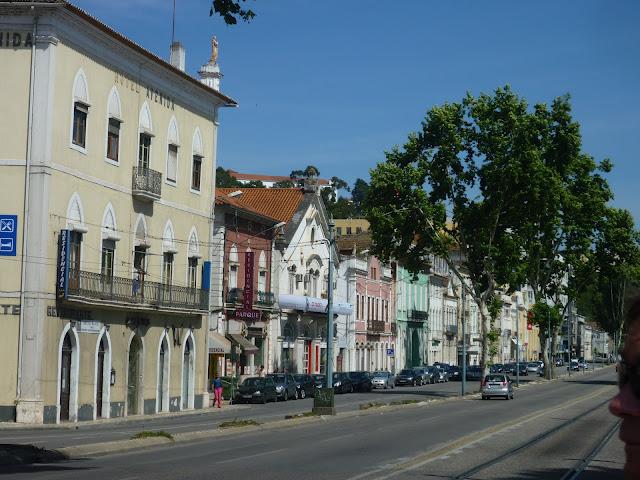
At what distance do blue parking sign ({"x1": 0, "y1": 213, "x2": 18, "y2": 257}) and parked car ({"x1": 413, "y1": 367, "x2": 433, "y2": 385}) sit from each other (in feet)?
166

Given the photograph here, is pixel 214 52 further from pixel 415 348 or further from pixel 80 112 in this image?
pixel 415 348

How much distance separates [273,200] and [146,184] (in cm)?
3419

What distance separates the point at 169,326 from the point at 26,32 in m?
15.0

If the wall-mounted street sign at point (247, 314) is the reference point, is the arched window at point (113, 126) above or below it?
above

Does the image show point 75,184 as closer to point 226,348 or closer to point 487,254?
point 226,348

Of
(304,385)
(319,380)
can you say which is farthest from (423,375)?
(304,385)

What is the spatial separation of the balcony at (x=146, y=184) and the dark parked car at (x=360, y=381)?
30.2 meters

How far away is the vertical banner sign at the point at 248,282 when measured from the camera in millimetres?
62688

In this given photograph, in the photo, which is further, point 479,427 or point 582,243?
point 582,243

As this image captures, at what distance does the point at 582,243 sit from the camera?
3164 inches

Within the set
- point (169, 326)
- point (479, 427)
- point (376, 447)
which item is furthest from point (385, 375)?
point (376, 447)

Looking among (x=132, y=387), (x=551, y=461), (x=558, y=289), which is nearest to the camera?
(x=551, y=461)

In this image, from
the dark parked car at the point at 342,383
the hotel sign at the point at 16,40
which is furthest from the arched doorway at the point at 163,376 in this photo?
the dark parked car at the point at 342,383

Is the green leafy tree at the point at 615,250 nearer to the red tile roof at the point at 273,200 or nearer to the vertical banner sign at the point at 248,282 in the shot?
the red tile roof at the point at 273,200
